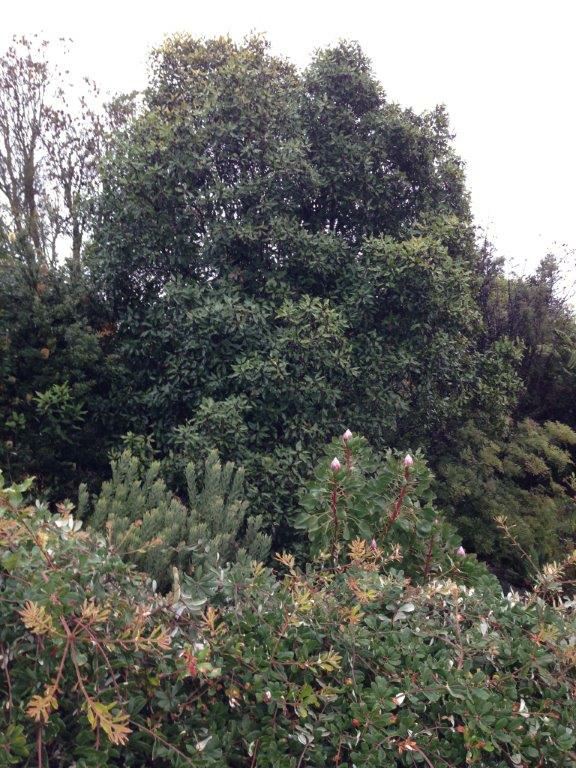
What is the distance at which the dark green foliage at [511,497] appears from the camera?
22.0 feet

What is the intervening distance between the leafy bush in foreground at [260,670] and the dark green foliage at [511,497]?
4.44m

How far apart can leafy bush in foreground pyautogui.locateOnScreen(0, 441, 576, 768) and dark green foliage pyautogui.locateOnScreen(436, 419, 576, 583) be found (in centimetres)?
444

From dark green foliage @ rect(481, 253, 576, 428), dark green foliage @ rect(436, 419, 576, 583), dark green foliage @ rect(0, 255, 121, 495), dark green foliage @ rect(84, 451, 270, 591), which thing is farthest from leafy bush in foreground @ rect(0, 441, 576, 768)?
dark green foliage @ rect(481, 253, 576, 428)

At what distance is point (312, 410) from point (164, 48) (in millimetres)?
4150

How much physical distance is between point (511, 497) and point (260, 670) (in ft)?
19.2

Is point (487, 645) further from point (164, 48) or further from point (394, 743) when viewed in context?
point (164, 48)

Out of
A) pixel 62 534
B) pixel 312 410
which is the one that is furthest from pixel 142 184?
pixel 62 534

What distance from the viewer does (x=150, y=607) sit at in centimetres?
179

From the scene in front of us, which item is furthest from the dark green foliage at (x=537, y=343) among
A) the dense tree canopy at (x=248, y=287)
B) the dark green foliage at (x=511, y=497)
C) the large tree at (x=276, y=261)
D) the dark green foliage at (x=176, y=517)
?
the dark green foliage at (x=176, y=517)

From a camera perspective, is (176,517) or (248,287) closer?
(176,517)

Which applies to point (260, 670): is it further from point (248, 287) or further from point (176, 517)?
point (248, 287)

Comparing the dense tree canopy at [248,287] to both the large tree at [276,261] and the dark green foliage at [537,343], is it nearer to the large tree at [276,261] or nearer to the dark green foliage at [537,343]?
the large tree at [276,261]

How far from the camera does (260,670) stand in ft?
6.14

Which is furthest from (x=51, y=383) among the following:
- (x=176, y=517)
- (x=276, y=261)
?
(x=176, y=517)
